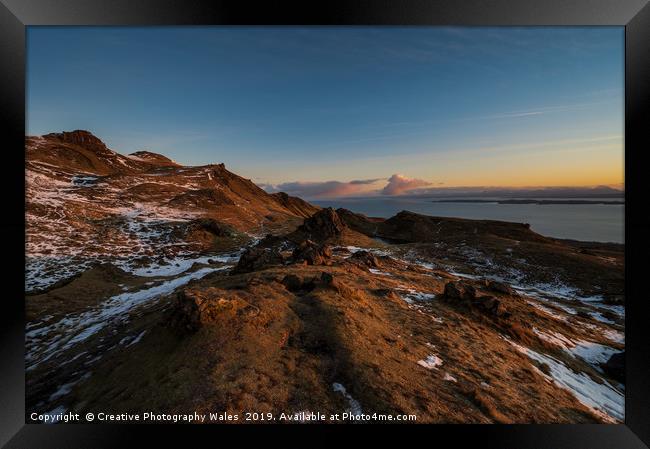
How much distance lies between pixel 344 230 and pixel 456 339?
40628 mm

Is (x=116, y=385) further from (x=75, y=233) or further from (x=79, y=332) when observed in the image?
(x=75, y=233)

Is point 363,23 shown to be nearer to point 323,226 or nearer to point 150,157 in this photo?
point 323,226

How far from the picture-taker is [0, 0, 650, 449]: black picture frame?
5750 millimetres

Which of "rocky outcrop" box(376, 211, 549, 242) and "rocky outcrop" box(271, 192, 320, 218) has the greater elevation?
"rocky outcrop" box(271, 192, 320, 218)

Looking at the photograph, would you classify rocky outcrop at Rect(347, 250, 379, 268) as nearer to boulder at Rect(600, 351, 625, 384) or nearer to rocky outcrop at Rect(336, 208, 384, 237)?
boulder at Rect(600, 351, 625, 384)

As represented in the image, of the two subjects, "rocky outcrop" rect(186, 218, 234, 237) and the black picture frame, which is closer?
the black picture frame

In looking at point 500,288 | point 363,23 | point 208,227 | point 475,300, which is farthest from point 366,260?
point 208,227

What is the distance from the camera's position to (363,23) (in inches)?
243

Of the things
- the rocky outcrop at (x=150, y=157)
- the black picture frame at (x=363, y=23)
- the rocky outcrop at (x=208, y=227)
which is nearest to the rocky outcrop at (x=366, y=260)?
the black picture frame at (x=363, y=23)

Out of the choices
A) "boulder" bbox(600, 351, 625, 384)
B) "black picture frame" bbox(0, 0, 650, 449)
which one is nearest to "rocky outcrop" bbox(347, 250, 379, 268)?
"boulder" bbox(600, 351, 625, 384)

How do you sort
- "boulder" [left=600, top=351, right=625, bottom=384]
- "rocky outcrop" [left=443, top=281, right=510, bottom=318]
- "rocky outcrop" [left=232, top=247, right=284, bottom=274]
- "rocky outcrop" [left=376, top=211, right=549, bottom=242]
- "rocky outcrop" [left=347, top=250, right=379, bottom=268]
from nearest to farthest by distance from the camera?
1. "boulder" [left=600, top=351, right=625, bottom=384]
2. "rocky outcrop" [left=443, top=281, right=510, bottom=318]
3. "rocky outcrop" [left=232, top=247, right=284, bottom=274]
4. "rocky outcrop" [left=347, top=250, right=379, bottom=268]
5. "rocky outcrop" [left=376, top=211, right=549, bottom=242]

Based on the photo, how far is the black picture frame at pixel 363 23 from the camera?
575 cm

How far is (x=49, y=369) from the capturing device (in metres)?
9.88

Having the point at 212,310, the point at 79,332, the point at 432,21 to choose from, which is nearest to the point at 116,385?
the point at 212,310
